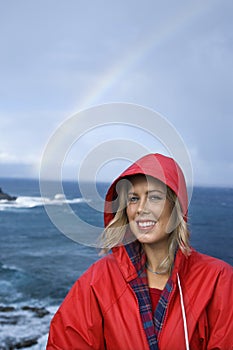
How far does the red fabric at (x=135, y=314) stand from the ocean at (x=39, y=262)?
1.37ft

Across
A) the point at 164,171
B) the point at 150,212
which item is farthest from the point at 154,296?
the point at 164,171

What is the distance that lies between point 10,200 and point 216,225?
1848 inches

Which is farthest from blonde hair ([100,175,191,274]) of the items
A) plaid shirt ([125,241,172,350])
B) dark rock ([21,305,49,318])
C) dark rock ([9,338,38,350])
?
dark rock ([21,305,49,318])

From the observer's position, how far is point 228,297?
216 centimetres

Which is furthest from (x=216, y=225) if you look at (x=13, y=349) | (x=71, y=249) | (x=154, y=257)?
(x=154, y=257)

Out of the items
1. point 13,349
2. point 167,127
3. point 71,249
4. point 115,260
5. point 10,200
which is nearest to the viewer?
point 167,127

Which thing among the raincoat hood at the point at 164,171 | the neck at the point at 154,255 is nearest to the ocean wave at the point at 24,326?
the neck at the point at 154,255

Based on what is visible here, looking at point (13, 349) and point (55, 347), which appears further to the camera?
point (13, 349)

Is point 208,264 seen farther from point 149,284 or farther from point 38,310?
point 38,310

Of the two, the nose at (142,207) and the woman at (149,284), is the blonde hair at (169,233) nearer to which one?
the woman at (149,284)

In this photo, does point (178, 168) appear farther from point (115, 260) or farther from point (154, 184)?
point (115, 260)

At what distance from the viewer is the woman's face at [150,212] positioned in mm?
2445

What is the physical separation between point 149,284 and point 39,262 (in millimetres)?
29483

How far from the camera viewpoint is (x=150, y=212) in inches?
96.1
